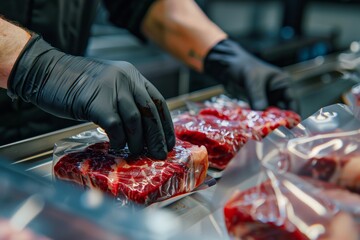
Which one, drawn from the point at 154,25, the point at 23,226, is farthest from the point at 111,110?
the point at 154,25

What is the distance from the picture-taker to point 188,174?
1.12 m

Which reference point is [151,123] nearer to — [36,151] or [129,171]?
[129,171]

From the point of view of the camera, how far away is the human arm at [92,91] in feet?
3.51

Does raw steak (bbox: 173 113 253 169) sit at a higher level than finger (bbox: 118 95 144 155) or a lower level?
lower

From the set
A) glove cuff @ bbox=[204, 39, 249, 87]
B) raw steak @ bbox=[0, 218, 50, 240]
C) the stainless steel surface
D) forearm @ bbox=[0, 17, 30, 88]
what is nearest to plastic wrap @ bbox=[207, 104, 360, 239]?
raw steak @ bbox=[0, 218, 50, 240]

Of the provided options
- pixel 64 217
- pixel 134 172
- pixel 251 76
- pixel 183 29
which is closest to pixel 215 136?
pixel 134 172

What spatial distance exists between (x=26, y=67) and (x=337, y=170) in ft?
2.63

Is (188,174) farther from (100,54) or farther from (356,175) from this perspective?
(100,54)

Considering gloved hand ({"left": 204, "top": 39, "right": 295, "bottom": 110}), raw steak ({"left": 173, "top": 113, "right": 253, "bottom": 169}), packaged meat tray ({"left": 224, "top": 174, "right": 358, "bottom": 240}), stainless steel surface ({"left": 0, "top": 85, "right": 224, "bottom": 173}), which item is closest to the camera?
packaged meat tray ({"left": 224, "top": 174, "right": 358, "bottom": 240})

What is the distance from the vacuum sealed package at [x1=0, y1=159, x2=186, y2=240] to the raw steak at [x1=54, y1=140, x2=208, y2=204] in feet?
1.24

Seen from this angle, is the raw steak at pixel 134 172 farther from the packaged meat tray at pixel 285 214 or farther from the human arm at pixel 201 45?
the human arm at pixel 201 45

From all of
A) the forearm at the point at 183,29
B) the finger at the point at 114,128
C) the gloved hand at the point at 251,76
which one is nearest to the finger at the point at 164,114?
the finger at the point at 114,128

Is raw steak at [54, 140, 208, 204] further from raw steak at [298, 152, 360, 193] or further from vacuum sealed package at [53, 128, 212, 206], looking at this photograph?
raw steak at [298, 152, 360, 193]

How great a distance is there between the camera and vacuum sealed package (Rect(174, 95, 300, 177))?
1.30 metres
